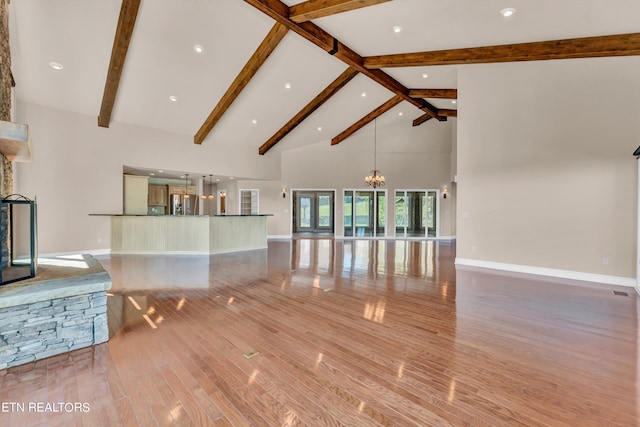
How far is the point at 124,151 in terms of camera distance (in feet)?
26.3

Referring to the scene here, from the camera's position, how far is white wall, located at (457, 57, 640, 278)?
4.91m

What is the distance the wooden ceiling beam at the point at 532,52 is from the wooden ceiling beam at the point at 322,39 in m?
0.71

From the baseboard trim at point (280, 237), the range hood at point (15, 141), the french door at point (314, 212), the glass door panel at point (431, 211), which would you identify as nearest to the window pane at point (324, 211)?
the french door at point (314, 212)

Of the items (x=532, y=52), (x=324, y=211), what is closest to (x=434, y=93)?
(x=532, y=52)

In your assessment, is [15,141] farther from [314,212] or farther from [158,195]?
[314,212]

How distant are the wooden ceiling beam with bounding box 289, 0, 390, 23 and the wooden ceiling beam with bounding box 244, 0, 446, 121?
179 millimetres

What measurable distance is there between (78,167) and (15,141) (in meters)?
5.41

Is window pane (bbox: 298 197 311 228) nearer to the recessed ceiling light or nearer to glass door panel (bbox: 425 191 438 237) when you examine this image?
glass door panel (bbox: 425 191 438 237)

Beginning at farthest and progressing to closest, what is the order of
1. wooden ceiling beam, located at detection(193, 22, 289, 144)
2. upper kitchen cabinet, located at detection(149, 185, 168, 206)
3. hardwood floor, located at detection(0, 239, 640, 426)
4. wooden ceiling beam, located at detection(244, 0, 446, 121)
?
upper kitchen cabinet, located at detection(149, 185, 168, 206) → wooden ceiling beam, located at detection(193, 22, 289, 144) → wooden ceiling beam, located at detection(244, 0, 446, 121) → hardwood floor, located at detection(0, 239, 640, 426)

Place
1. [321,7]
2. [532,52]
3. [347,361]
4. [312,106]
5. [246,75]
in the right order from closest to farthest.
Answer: [347,361], [321,7], [532,52], [246,75], [312,106]

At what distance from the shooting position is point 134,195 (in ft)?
28.5

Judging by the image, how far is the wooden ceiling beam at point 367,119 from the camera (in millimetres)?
9797

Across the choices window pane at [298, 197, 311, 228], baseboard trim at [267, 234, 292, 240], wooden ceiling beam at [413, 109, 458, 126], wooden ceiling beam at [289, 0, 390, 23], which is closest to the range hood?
wooden ceiling beam at [289, 0, 390, 23]

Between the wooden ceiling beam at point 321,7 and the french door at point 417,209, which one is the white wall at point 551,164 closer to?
Result: the wooden ceiling beam at point 321,7
